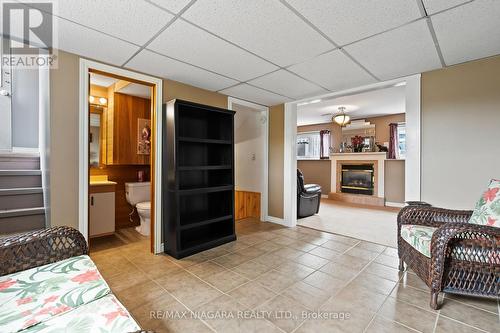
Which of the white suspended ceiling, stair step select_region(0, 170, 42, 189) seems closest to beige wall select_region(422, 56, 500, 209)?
the white suspended ceiling

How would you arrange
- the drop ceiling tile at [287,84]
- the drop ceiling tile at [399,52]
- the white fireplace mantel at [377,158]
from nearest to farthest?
1. the drop ceiling tile at [399,52]
2. the drop ceiling tile at [287,84]
3. the white fireplace mantel at [377,158]

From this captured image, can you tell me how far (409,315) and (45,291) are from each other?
7.62 ft

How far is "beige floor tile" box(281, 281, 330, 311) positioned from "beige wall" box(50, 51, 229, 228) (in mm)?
2212

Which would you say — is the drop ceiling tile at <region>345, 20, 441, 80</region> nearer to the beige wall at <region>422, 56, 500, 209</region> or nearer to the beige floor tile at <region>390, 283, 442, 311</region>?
the beige wall at <region>422, 56, 500, 209</region>

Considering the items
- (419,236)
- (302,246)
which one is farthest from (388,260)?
(302,246)

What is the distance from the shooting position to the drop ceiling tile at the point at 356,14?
60.1 inches

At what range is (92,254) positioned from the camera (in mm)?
2744

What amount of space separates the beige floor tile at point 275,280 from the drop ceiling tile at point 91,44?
2.54 meters

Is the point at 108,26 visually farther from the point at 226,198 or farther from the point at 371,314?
the point at 371,314

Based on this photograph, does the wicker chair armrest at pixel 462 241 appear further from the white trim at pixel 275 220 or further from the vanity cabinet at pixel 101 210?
the vanity cabinet at pixel 101 210

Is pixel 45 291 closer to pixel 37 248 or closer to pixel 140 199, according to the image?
pixel 37 248

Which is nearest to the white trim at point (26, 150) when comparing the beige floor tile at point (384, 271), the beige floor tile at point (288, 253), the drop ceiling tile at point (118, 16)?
the drop ceiling tile at point (118, 16)

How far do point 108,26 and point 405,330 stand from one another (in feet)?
10.3

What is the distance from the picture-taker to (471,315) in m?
1.66
